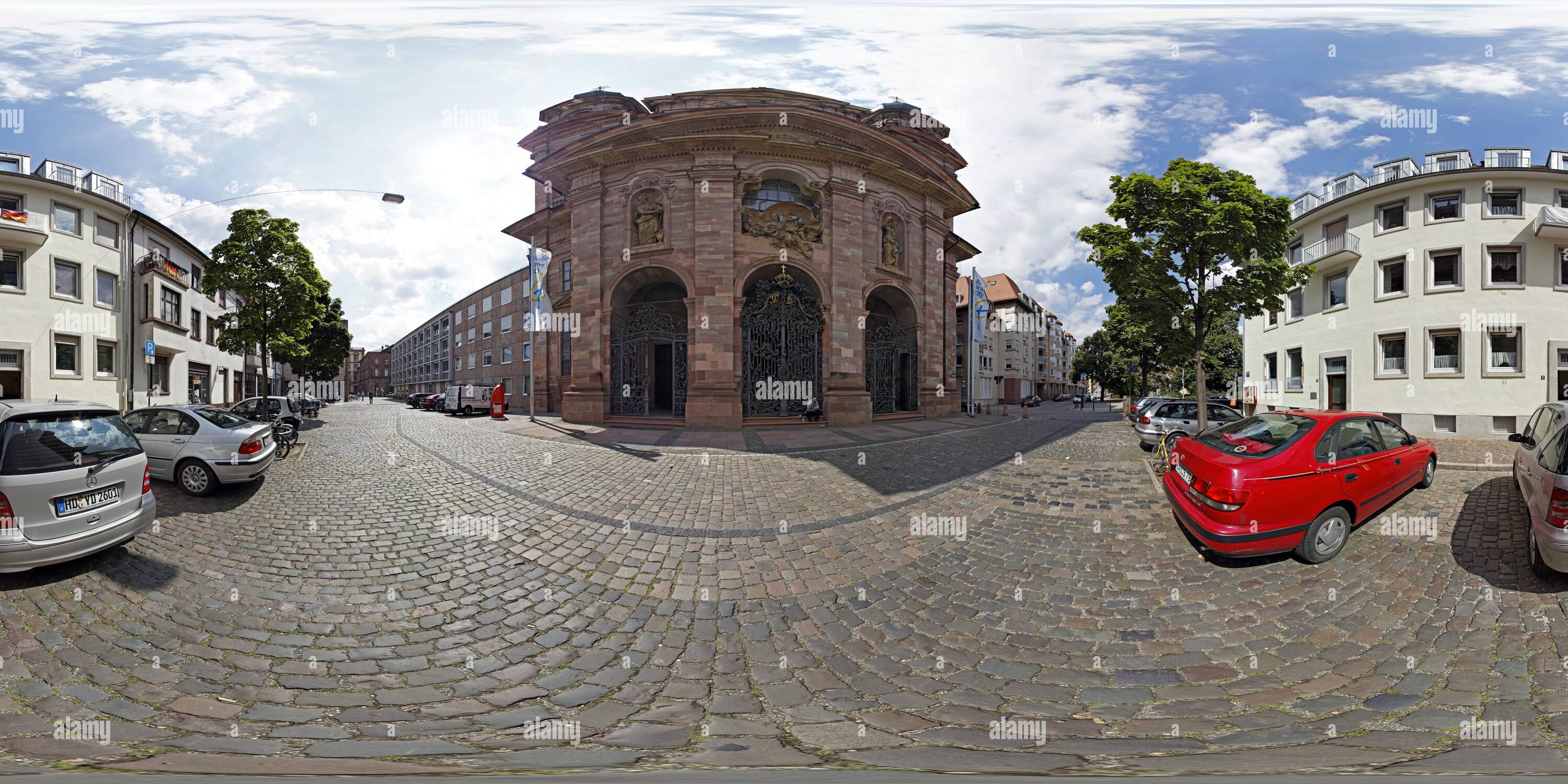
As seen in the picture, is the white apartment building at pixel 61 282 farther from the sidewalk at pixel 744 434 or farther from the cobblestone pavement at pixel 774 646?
the cobblestone pavement at pixel 774 646

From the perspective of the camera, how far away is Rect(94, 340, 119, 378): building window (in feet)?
67.7

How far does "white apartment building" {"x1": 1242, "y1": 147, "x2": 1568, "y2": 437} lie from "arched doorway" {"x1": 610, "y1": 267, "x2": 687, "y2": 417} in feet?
78.3

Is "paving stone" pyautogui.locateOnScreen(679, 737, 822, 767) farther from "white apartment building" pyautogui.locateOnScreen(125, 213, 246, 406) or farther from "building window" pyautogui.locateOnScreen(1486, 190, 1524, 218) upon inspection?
"building window" pyautogui.locateOnScreen(1486, 190, 1524, 218)

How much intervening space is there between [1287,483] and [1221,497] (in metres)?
0.62

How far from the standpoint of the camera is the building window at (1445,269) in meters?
17.7

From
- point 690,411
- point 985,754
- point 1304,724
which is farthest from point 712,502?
point 690,411

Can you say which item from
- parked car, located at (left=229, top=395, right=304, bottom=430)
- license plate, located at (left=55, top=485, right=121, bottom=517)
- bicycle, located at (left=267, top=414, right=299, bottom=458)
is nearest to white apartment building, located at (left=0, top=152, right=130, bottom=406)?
parked car, located at (left=229, top=395, right=304, bottom=430)

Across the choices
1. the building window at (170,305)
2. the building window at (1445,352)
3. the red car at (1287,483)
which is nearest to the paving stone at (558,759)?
the red car at (1287,483)

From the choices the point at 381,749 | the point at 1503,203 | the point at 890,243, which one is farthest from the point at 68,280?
the point at 1503,203

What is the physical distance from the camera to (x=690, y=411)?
1711cm

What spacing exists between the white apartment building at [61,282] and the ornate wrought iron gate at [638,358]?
16980mm

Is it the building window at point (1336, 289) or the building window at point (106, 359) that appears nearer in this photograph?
the building window at point (1336, 289)

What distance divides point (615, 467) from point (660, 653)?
6.09 metres

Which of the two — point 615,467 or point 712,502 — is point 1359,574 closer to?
point 712,502
